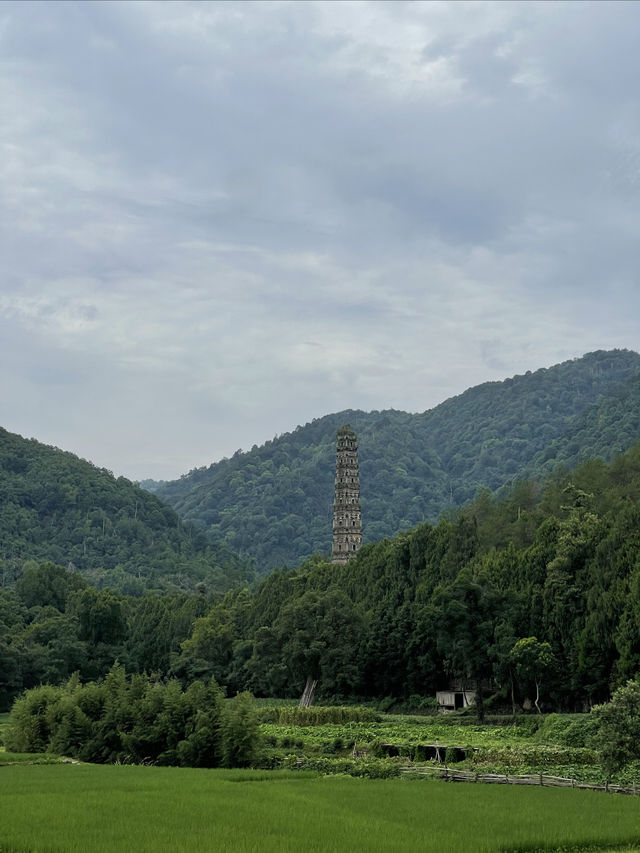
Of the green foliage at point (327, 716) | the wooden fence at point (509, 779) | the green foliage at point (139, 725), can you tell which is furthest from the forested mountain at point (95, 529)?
the wooden fence at point (509, 779)

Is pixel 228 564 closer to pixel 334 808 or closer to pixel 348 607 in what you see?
pixel 348 607

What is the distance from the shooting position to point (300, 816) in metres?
24.2

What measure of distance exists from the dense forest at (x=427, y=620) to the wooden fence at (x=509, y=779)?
579 inches

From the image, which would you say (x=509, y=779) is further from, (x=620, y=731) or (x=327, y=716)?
(x=327, y=716)

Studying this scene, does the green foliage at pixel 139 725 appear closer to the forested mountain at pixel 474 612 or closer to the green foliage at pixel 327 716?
the green foliage at pixel 327 716

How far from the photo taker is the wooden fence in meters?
29.0

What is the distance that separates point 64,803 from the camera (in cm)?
2622

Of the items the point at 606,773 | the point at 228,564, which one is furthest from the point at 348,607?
the point at 228,564

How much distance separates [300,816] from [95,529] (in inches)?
4918

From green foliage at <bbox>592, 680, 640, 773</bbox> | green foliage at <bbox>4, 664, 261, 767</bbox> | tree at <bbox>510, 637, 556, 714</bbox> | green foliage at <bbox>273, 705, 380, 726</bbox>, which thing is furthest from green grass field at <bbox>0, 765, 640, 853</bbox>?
green foliage at <bbox>273, 705, 380, 726</bbox>

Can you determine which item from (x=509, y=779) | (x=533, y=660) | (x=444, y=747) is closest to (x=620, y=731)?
(x=509, y=779)

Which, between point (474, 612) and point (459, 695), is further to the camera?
point (459, 695)

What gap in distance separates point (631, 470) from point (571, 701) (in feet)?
73.1

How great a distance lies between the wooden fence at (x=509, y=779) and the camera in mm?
28973
